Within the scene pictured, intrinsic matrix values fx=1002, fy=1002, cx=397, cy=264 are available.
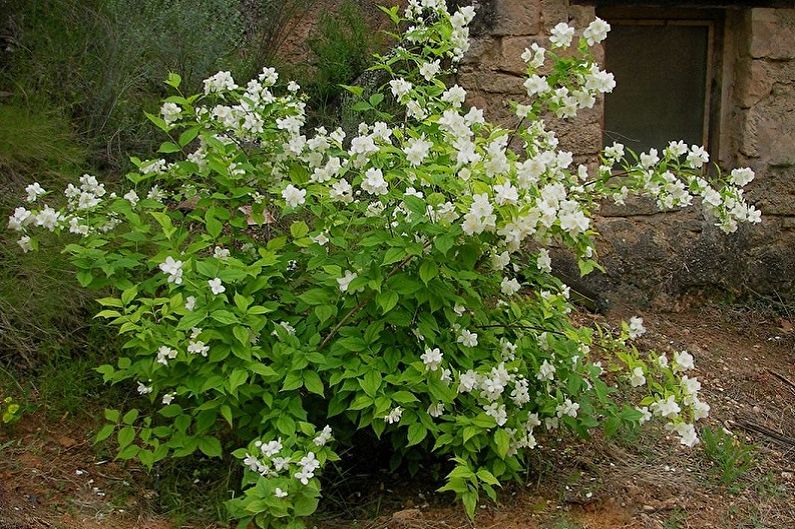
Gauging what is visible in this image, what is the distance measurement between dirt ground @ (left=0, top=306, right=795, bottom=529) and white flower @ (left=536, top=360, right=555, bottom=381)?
1.55ft

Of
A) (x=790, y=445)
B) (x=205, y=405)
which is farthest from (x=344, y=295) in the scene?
(x=790, y=445)

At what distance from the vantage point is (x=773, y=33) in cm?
526

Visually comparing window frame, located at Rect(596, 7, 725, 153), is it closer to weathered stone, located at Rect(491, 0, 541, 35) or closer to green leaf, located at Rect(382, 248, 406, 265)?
weathered stone, located at Rect(491, 0, 541, 35)

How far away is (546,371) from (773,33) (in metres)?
2.87

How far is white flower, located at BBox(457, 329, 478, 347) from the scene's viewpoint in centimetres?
325

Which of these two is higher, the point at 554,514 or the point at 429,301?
the point at 429,301

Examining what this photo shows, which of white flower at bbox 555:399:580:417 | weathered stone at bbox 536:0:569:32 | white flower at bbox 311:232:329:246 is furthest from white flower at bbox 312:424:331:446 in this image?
weathered stone at bbox 536:0:569:32

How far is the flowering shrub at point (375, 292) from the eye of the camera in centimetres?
301

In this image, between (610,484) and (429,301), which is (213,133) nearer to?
(429,301)

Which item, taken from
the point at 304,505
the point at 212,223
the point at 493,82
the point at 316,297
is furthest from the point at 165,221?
the point at 493,82

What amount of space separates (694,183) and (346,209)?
1163 millimetres

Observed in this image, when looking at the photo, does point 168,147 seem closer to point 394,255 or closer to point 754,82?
point 394,255

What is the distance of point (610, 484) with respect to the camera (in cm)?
367

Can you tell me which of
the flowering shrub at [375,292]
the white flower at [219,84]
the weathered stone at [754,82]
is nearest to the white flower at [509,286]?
the flowering shrub at [375,292]
